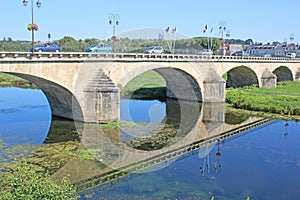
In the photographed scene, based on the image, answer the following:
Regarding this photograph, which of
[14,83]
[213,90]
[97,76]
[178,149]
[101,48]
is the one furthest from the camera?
[14,83]

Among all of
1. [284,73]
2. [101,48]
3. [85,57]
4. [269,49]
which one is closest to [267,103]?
[101,48]

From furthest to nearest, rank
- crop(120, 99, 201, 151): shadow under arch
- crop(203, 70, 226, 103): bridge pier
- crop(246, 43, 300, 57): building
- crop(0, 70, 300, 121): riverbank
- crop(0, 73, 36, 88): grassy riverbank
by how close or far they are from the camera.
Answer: crop(246, 43, 300, 57): building
crop(0, 73, 36, 88): grassy riverbank
crop(203, 70, 226, 103): bridge pier
crop(0, 70, 300, 121): riverbank
crop(120, 99, 201, 151): shadow under arch

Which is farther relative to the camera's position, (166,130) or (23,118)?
(23,118)

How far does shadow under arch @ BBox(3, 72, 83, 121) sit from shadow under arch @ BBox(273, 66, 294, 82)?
44.4 m

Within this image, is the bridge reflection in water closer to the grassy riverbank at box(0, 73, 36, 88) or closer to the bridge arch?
the bridge arch

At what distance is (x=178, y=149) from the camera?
21312 mm

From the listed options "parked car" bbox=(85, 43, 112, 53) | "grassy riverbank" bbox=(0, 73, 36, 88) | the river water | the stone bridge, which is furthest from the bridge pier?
"grassy riverbank" bbox=(0, 73, 36, 88)

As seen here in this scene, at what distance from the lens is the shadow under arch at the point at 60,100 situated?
83.6 ft

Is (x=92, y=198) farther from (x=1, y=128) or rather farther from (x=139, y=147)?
(x=1, y=128)

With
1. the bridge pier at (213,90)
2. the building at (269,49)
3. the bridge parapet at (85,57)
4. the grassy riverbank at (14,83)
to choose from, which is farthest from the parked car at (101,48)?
the building at (269,49)

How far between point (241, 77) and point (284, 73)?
13613 millimetres

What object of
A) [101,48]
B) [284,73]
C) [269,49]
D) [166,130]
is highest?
[269,49]

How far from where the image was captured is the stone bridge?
23.3 m

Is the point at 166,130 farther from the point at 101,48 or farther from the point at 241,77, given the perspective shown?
the point at 241,77
